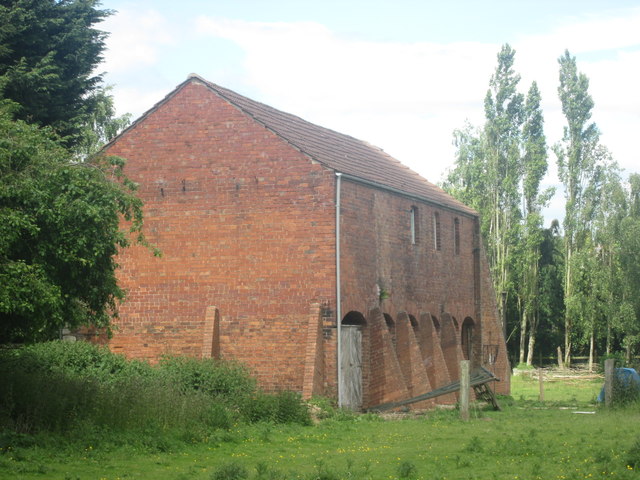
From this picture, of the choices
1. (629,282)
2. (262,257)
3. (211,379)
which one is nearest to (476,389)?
(262,257)

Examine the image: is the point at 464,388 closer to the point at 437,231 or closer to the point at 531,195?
the point at 437,231

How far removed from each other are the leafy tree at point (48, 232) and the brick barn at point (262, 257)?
8934 millimetres

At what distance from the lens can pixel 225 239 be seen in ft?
92.3

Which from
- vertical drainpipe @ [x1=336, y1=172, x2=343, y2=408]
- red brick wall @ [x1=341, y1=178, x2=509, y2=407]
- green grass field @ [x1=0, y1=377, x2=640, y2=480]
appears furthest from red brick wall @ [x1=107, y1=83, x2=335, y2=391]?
green grass field @ [x1=0, y1=377, x2=640, y2=480]

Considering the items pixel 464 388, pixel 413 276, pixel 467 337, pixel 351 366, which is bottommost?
pixel 464 388

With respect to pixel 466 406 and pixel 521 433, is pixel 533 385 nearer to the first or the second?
pixel 466 406

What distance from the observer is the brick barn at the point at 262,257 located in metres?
27.1

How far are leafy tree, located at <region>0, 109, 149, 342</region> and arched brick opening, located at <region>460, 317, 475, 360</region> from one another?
22246 millimetres

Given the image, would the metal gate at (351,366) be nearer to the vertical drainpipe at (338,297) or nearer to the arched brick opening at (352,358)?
the arched brick opening at (352,358)

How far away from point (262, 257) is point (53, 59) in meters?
10.4

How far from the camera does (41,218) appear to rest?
17.5 metres

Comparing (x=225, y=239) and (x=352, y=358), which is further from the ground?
(x=225, y=239)

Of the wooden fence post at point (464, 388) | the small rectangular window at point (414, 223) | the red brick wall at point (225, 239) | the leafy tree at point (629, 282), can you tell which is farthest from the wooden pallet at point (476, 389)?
the leafy tree at point (629, 282)

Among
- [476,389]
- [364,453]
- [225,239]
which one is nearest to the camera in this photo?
[364,453]
